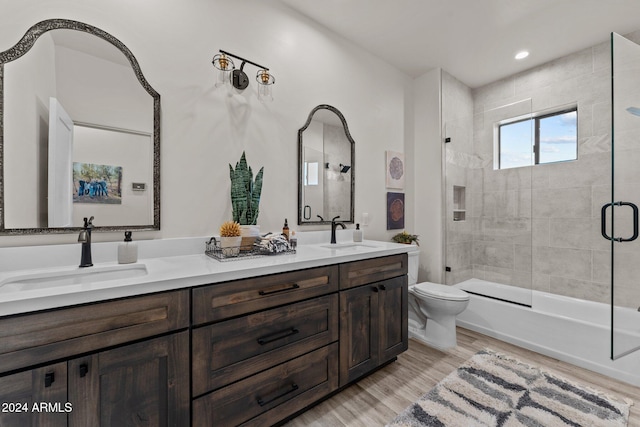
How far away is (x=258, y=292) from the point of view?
3.95 feet

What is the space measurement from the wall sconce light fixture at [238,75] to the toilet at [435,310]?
186 centimetres

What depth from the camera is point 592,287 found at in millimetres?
2529

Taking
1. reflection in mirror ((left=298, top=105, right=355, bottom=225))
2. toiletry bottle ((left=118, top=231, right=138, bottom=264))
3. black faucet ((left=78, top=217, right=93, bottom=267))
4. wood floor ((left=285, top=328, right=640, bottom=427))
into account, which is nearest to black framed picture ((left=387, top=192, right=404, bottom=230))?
reflection in mirror ((left=298, top=105, right=355, bottom=225))

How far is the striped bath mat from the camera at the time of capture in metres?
1.43

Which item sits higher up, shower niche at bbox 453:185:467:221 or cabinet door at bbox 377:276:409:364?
shower niche at bbox 453:185:467:221

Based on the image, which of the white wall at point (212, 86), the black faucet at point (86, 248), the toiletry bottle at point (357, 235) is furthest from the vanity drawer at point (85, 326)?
the toiletry bottle at point (357, 235)

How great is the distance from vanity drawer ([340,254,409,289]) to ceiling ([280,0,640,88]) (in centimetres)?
195

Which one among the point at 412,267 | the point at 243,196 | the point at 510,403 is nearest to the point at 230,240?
Answer: the point at 243,196

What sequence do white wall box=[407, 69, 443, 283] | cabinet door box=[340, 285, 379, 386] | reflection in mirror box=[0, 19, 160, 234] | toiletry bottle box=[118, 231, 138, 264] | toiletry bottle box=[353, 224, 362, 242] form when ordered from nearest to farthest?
reflection in mirror box=[0, 19, 160, 234] → toiletry bottle box=[118, 231, 138, 264] → cabinet door box=[340, 285, 379, 386] → toiletry bottle box=[353, 224, 362, 242] → white wall box=[407, 69, 443, 283]

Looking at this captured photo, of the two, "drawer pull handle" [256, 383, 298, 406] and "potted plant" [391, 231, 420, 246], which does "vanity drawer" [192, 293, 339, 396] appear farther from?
"potted plant" [391, 231, 420, 246]

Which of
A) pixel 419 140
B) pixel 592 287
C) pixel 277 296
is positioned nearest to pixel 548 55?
pixel 419 140

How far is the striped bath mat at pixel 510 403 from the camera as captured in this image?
143cm

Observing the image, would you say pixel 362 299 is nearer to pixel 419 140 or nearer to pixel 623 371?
pixel 623 371

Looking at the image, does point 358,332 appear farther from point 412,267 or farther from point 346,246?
point 412,267
